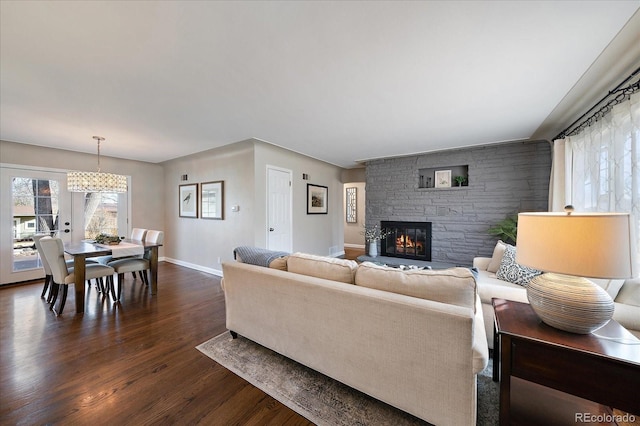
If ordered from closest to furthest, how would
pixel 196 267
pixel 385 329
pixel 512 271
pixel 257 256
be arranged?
pixel 385 329 < pixel 257 256 < pixel 512 271 < pixel 196 267

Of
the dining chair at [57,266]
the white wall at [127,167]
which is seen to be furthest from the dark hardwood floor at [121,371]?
the white wall at [127,167]

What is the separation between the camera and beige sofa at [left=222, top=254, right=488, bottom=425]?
4.09 ft

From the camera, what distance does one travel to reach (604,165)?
2400 mm

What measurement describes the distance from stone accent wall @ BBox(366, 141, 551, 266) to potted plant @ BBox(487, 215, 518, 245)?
0.14 m

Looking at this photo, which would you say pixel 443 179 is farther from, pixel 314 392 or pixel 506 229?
pixel 314 392

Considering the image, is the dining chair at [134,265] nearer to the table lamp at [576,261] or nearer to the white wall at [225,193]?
the white wall at [225,193]

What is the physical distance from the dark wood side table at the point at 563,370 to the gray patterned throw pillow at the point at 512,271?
1.14 meters

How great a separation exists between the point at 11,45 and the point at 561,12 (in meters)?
3.46

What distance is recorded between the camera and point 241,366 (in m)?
1.93

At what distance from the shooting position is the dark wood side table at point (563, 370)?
1.04 meters

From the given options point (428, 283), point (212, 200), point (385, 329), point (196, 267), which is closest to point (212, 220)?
point (212, 200)

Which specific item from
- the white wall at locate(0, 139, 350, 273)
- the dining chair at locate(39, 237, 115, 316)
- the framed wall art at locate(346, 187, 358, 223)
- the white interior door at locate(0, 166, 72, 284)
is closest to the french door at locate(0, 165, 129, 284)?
the white interior door at locate(0, 166, 72, 284)

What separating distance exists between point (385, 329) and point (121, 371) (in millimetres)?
2008

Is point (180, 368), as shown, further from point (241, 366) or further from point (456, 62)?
point (456, 62)
